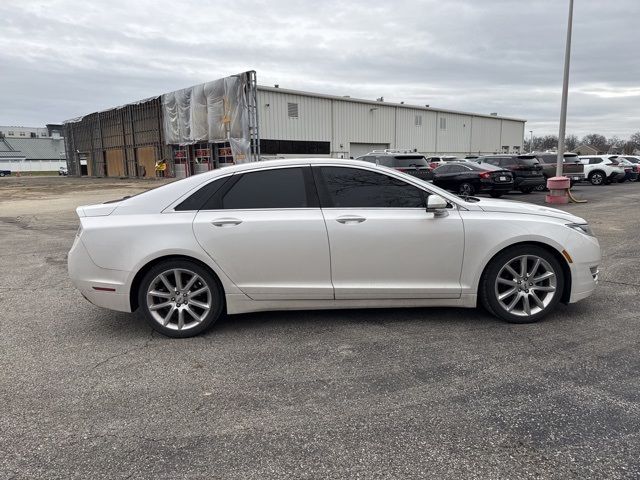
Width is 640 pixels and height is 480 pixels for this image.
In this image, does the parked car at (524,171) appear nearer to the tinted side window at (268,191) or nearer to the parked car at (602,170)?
the parked car at (602,170)

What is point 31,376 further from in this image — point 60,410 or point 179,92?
point 179,92

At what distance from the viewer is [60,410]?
10.4ft

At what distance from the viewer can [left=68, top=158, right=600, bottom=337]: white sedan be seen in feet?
14.1

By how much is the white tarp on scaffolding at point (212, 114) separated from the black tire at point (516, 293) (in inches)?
1041

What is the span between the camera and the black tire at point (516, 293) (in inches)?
175

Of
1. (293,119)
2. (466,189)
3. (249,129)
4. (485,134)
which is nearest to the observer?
(466,189)

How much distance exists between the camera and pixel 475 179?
57.7ft

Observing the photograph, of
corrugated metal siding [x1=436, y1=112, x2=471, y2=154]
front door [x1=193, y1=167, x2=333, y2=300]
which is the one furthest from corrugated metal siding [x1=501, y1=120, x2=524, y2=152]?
front door [x1=193, y1=167, x2=333, y2=300]

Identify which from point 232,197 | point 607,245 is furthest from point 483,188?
point 232,197

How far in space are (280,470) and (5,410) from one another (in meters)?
1.97

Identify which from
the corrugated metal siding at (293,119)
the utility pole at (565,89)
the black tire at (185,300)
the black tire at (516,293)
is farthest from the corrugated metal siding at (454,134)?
the black tire at (185,300)

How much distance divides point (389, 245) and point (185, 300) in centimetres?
191

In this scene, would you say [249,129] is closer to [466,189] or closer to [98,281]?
[466,189]

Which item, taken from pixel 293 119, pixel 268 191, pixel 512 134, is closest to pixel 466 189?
pixel 268 191
